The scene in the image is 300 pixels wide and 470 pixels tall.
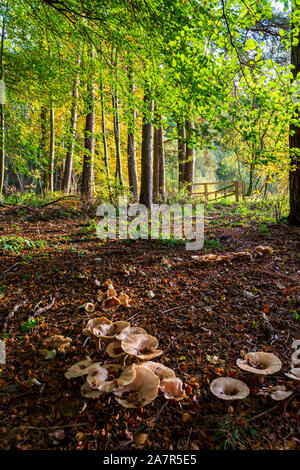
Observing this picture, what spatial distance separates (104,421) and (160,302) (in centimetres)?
131

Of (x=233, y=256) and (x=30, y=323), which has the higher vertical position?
(x=233, y=256)

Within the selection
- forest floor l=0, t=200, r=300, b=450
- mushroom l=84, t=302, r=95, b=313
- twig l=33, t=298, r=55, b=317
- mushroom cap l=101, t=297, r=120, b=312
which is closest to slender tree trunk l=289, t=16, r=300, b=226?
forest floor l=0, t=200, r=300, b=450

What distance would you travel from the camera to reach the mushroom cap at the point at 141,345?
1521 mm

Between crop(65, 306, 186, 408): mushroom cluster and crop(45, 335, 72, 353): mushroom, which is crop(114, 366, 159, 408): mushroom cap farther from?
crop(45, 335, 72, 353): mushroom

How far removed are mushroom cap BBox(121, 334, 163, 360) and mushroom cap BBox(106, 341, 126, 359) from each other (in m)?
0.04

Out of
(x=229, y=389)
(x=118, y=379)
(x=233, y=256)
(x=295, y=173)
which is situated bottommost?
(x=229, y=389)

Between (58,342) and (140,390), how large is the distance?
0.76 m

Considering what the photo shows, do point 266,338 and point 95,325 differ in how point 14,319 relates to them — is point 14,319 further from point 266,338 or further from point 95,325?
point 266,338

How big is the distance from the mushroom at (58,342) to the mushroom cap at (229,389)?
1.02 meters

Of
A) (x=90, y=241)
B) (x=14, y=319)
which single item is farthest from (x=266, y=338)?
(x=90, y=241)

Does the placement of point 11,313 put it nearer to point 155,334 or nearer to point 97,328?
point 97,328

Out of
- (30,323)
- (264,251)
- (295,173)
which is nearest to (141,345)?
(30,323)

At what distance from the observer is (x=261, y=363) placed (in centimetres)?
155
